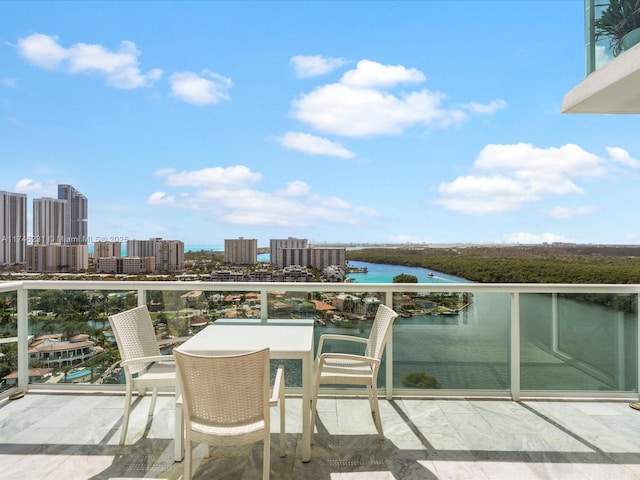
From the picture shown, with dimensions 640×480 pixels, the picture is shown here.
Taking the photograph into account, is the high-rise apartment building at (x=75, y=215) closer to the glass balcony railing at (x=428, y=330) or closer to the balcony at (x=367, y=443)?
the glass balcony railing at (x=428, y=330)

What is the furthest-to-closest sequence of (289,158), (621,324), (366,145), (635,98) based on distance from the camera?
(289,158), (366,145), (621,324), (635,98)

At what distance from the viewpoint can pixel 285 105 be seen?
13.2 m

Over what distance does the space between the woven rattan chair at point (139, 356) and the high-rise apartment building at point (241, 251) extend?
9.39 ft

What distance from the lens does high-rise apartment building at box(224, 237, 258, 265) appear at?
6.84 m

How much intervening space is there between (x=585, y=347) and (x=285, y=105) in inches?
454

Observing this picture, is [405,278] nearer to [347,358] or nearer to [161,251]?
[347,358]

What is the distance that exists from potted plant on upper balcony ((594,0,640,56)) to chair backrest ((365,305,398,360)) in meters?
3.19

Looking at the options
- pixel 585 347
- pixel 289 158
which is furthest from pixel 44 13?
pixel 585 347

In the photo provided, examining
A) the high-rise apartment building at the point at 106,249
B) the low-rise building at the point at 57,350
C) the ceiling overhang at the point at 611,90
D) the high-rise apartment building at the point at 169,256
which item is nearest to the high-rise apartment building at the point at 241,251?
the high-rise apartment building at the point at 169,256

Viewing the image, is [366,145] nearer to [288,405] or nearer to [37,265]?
[37,265]

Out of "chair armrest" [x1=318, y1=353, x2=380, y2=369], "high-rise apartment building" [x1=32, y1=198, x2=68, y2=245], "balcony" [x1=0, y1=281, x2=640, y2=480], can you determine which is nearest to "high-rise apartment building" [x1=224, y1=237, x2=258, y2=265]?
"balcony" [x1=0, y1=281, x2=640, y2=480]

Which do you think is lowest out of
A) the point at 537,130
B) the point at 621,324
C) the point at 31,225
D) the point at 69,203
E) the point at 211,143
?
the point at 621,324

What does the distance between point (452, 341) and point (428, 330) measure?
27 cm

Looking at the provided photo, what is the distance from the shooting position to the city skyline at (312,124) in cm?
873
